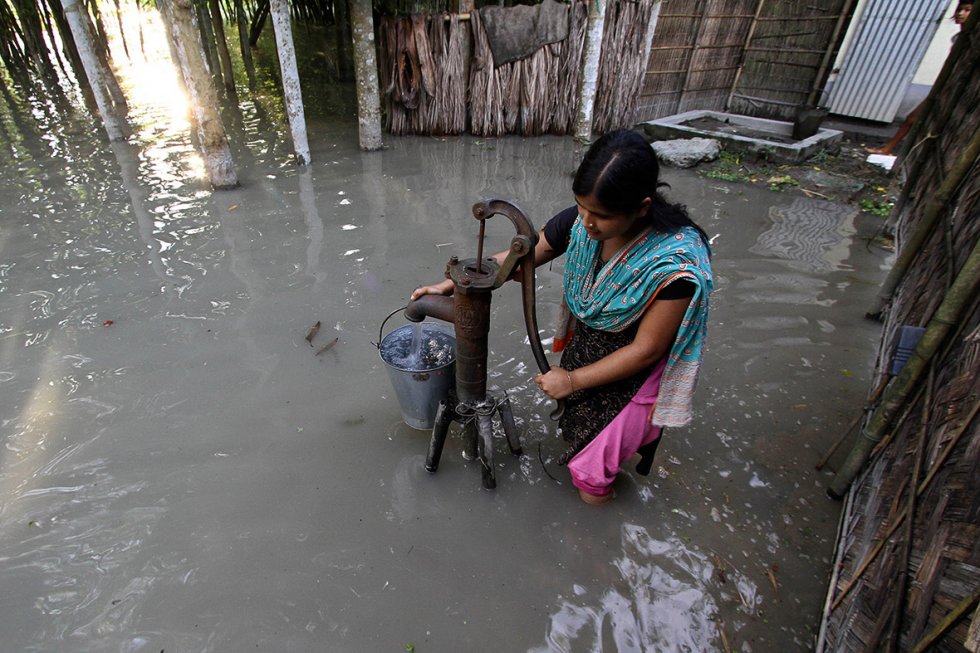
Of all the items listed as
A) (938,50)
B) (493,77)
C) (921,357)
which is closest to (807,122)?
(938,50)

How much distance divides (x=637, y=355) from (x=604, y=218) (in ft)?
1.53

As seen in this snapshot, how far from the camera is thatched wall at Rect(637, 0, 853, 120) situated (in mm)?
7266

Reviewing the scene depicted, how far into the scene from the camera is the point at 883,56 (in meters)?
7.55

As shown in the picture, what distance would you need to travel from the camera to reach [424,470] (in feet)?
7.57

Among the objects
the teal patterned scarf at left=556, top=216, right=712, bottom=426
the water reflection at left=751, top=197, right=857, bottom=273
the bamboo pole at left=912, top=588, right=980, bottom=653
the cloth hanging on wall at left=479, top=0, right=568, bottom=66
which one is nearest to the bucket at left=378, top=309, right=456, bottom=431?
the teal patterned scarf at left=556, top=216, right=712, bottom=426

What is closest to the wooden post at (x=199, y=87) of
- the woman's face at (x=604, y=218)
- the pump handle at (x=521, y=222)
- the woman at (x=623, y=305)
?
the woman at (x=623, y=305)

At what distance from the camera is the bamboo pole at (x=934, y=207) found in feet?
6.64

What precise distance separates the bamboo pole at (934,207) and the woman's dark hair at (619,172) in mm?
1535

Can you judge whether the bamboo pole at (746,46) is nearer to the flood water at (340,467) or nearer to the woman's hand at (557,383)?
the flood water at (340,467)

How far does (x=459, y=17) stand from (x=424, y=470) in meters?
6.09

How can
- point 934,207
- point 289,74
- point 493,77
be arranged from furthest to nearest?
1. point 493,77
2. point 289,74
3. point 934,207

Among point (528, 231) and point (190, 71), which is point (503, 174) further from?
point (528, 231)

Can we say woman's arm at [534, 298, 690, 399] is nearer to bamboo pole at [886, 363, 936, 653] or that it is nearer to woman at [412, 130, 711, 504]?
woman at [412, 130, 711, 504]

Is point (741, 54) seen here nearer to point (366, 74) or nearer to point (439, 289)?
point (366, 74)
